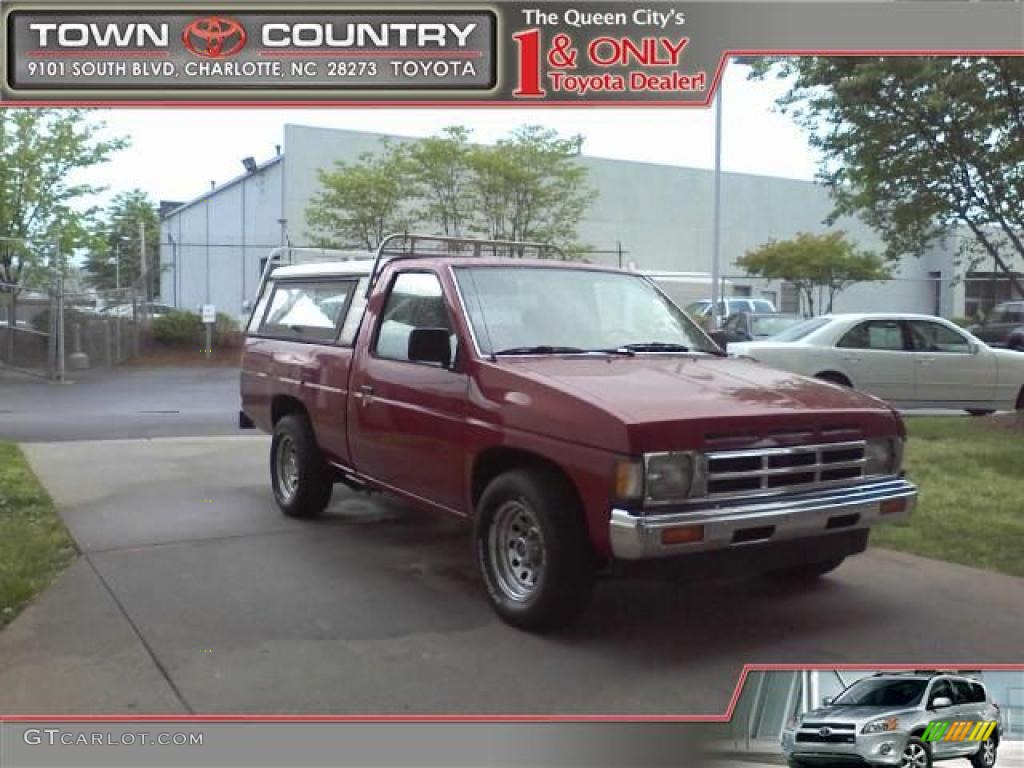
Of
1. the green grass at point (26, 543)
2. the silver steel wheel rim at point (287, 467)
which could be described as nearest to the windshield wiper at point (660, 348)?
the silver steel wheel rim at point (287, 467)

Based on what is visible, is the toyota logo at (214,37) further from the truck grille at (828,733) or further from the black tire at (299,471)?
the truck grille at (828,733)

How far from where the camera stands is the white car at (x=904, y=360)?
38.1 ft

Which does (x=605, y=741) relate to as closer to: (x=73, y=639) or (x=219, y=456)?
(x=73, y=639)

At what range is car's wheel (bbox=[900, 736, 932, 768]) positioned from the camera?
3.44m

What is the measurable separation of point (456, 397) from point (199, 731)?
202 cm

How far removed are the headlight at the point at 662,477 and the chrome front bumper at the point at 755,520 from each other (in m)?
0.07

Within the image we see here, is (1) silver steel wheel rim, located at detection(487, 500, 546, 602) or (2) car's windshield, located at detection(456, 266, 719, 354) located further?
(2) car's windshield, located at detection(456, 266, 719, 354)

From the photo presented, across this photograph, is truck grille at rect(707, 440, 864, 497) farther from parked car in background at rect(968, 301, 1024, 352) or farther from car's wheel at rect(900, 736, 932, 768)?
parked car in background at rect(968, 301, 1024, 352)

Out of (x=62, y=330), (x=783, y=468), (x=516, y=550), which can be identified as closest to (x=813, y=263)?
(x=62, y=330)

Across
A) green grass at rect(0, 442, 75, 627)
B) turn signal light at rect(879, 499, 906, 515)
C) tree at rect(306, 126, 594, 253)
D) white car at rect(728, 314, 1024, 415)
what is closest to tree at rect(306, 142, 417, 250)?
tree at rect(306, 126, 594, 253)

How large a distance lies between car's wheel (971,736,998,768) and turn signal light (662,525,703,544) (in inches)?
48.8

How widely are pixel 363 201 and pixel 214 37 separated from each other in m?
8.37

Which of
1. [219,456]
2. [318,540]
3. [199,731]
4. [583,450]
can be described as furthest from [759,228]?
[199,731]

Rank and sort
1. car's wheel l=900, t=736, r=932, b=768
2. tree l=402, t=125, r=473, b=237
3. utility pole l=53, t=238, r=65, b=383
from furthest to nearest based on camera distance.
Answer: utility pole l=53, t=238, r=65, b=383 < tree l=402, t=125, r=473, b=237 < car's wheel l=900, t=736, r=932, b=768
